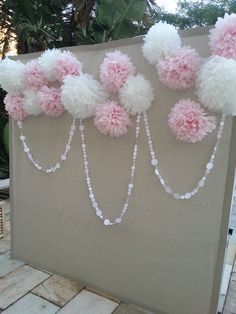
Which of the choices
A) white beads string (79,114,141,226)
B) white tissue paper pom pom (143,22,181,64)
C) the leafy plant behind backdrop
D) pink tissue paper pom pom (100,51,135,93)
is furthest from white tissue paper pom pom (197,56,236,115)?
the leafy plant behind backdrop

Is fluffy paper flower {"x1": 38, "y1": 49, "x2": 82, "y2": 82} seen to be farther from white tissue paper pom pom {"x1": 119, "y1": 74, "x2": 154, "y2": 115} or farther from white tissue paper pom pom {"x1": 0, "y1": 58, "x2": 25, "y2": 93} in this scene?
white tissue paper pom pom {"x1": 119, "y1": 74, "x2": 154, "y2": 115}

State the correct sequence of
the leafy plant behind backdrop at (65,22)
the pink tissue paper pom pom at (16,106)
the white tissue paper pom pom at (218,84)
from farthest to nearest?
the leafy plant behind backdrop at (65,22), the pink tissue paper pom pom at (16,106), the white tissue paper pom pom at (218,84)

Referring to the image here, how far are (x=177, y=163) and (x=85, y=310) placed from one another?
1.07 metres

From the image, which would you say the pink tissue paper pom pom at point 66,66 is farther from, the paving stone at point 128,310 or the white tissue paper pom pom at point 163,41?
the paving stone at point 128,310

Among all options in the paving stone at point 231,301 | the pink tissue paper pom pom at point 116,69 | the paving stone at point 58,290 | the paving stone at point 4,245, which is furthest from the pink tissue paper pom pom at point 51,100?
the paving stone at point 231,301

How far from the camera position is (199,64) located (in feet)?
4.66

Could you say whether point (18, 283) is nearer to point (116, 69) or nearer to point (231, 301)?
point (231, 301)

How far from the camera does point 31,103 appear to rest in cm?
197

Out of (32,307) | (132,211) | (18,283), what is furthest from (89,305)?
(132,211)

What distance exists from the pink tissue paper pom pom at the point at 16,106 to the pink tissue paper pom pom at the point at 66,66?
43 cm

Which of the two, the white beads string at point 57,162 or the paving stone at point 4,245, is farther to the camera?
the paving stone at point 4,245

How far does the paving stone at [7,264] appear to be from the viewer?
223 centimetres

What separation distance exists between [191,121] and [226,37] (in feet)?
1.29

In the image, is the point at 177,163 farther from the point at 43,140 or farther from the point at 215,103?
the point at 43,140
